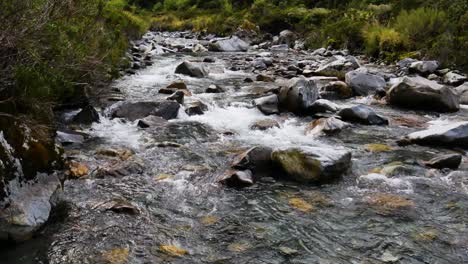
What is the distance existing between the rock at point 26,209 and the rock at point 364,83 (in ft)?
31.4

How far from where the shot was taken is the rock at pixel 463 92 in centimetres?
1167

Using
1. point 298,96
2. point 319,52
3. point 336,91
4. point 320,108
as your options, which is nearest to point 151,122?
point 298,96

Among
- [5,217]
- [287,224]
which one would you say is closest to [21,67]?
[5,217]

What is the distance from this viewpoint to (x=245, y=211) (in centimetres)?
545

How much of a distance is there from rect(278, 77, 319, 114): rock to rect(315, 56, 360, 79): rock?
4231 millimetres

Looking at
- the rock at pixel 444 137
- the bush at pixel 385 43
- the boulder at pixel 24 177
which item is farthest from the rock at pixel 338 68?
the boulder at pixel 24 177

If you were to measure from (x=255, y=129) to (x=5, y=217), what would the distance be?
5.49 meters

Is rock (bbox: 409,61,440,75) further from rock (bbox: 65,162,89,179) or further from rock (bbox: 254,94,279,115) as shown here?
rock (bbox: 65,162,89,179)

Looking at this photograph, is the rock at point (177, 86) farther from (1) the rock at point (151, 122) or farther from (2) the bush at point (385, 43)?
(2) the bush at point (385, 43)

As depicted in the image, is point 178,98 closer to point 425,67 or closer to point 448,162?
point 448,162

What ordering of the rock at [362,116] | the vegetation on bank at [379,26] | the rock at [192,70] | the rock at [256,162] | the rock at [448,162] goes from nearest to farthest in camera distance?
the rock at [256,162] < the rock at [448,162] < the rock at [362,116] < the rock at [192,70] < the vegetation on bank at [379,26]

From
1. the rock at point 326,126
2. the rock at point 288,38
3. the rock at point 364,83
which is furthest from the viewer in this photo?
the rock at point 288,38

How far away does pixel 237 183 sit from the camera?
6.20m

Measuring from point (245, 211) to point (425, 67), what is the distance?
1189 cm
